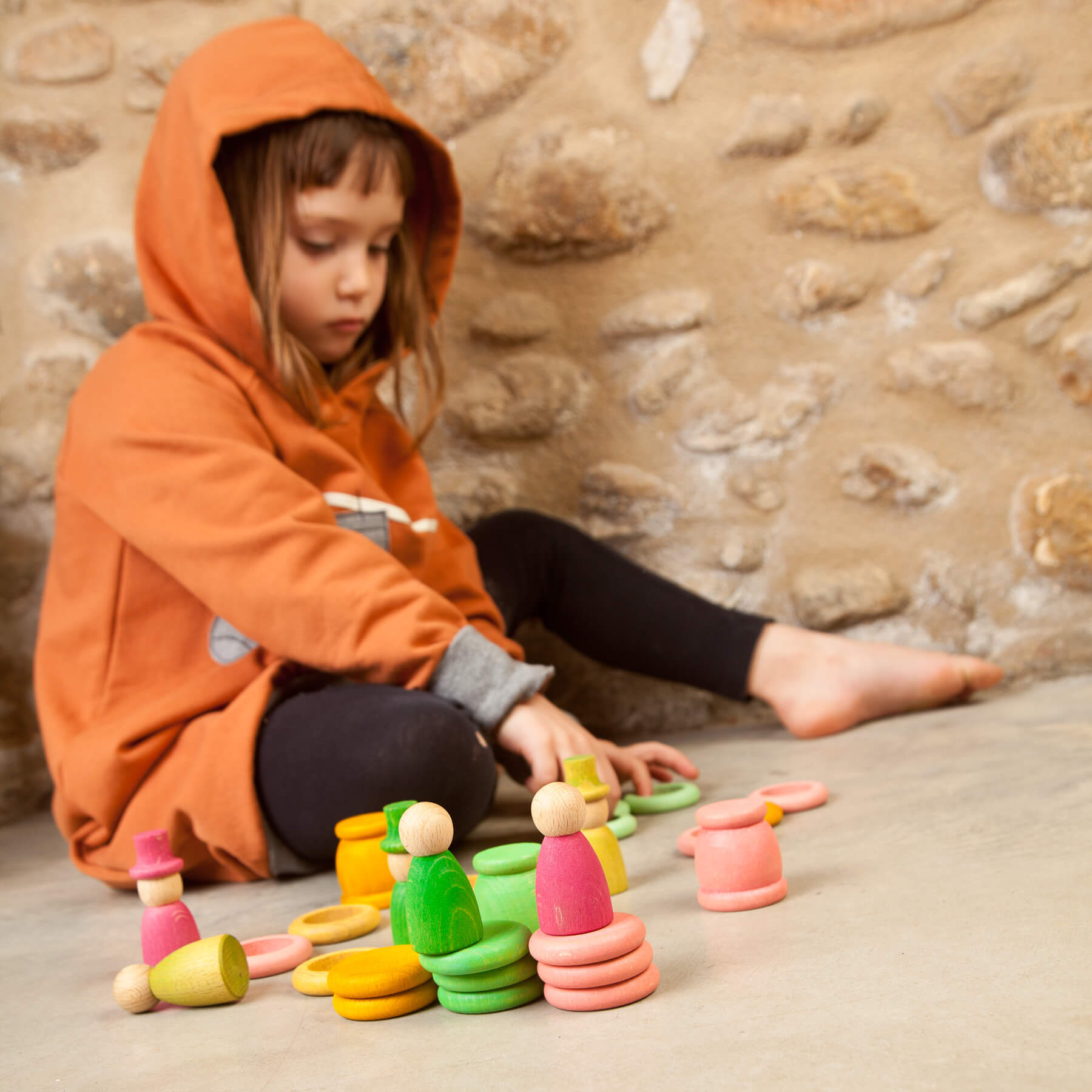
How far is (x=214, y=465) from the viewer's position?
1.22 meters

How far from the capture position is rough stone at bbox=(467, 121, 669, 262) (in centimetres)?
179

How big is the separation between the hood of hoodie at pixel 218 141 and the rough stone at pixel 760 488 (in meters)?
0.77

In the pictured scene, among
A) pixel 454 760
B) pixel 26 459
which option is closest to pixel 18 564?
pixel 26 459

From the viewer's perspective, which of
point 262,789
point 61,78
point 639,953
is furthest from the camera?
point 61,78

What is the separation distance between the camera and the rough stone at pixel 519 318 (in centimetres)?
184

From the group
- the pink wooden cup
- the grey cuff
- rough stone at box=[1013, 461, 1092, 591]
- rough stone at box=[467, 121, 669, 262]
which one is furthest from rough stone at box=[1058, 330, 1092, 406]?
the pink wooden cup

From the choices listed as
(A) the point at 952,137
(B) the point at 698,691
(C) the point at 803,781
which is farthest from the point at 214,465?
(A) the point at 952,137

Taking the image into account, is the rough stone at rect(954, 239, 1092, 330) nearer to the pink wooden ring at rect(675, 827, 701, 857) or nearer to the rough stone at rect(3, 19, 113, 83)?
the pink wooden ring at rect(675, 827, 701, 857)

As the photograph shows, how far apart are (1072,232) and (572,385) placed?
0.83m

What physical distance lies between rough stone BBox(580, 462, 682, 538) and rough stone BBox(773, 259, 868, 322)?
1.19 ft

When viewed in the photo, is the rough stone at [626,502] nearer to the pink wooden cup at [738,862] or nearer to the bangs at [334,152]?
Answer: the bangs at [334,152]

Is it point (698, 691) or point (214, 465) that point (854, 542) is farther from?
point (214, 465)

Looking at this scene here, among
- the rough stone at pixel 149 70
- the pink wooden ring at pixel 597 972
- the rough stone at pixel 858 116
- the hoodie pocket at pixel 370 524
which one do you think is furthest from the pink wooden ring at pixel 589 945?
the rough stone at pixel 149 70

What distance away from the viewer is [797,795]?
112 cm
